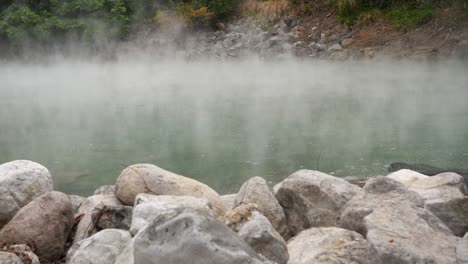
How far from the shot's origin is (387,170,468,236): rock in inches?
89.1

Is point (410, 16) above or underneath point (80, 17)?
above

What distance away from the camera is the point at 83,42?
15938 mm

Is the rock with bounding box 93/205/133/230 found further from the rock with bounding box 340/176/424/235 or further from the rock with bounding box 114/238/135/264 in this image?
the rock with bounding box 340/176/424/235

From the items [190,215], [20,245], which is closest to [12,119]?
[20,245]

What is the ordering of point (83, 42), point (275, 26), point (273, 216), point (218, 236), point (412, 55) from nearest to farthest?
1. point (218, 236)
2. point (273, 216)
3. point (412, 55)
4. point (275, 26)
5. point (83, 42)

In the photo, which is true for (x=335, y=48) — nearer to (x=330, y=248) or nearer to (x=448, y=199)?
(x=448, y=199)

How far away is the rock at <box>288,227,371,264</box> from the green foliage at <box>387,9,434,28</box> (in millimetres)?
10122

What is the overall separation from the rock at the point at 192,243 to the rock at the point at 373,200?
2.46 feet

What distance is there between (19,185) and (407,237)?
81.7 inches

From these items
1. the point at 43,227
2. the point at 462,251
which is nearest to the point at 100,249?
the point at 43,227

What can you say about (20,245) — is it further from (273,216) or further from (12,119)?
(12,119)

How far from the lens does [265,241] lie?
1915mm

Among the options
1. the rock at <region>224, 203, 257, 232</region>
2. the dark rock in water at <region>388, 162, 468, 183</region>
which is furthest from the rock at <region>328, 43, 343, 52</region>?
the rock at <region>224, 203, 257, 232</region>

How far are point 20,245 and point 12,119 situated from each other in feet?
20.2
